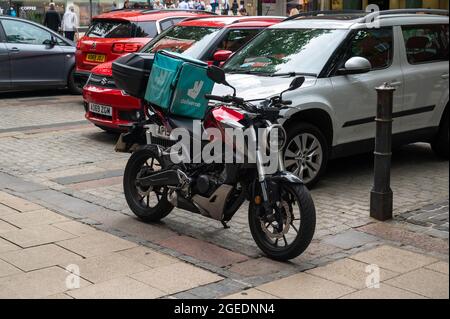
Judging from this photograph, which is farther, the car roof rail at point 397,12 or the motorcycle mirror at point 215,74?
the car roof rail at point 397,12

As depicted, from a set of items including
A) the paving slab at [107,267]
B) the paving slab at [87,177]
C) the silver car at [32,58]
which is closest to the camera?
the paving slab at [107,267]

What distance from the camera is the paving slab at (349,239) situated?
5.68 meters

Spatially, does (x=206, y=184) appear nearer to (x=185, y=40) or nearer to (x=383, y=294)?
(x=383, y=294)

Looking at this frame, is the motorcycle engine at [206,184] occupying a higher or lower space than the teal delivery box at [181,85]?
lower

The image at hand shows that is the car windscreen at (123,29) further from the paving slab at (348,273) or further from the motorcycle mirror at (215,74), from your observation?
the paving slab at (348,273)

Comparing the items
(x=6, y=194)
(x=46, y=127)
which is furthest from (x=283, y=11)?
(x=6, y=194)

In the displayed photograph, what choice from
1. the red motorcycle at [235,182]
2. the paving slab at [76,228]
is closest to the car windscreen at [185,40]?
the red motorcycle at [235,182]

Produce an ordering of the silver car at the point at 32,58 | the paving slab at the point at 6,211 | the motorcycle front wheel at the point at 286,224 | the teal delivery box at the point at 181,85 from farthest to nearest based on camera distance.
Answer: the silver car at the point at 32,58, the paving slab at the point at 6,211, the teal delivery box at the point at 181,85, the motorcycle front wheel at the point at 286,224

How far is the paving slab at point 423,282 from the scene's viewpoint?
461 centimetres

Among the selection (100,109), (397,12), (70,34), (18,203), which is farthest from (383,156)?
(70,34)

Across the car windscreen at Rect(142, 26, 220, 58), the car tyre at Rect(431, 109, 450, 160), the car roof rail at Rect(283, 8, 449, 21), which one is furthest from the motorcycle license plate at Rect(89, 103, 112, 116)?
the car tyre at Rect(431, 109, 450, 160)

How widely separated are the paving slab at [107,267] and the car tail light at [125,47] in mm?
6741

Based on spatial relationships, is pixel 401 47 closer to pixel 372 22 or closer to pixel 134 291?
pixel 372 22

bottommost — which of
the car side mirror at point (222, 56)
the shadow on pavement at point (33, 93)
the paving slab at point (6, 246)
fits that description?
the paving slab at point (6, 246)
